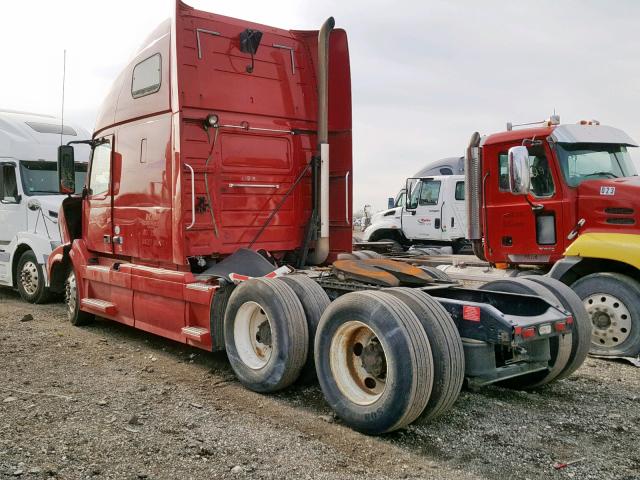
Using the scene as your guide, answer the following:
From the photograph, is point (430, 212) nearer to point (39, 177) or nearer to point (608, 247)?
point (608, 247)

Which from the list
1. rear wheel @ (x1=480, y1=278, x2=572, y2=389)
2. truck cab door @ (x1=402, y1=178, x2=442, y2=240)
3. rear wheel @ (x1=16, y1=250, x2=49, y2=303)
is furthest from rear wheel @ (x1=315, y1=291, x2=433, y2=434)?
truck cab door @ (x1=402, y1=178, x2=442, y2=240)

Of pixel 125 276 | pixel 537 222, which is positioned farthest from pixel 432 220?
pixel 125 276

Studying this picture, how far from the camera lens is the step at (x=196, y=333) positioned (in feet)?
18.8

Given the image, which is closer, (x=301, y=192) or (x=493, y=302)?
(x=493, y=302)

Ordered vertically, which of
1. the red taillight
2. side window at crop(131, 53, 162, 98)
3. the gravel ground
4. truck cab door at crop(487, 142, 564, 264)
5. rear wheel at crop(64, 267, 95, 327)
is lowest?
the gravel ground

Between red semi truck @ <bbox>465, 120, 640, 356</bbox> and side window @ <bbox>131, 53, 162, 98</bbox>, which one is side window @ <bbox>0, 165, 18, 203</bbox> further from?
red semi truck @ <bbox>465, 120, 640, 356</bbox>

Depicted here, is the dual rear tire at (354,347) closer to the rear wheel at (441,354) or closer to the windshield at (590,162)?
the rear wheel at (441,354)

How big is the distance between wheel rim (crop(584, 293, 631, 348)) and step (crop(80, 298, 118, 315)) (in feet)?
17.7

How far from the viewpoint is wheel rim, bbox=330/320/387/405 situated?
4.30 metres

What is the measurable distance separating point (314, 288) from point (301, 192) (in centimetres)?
215

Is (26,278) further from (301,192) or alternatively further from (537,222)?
(537,222)

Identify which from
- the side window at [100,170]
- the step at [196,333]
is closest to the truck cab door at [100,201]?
the side window at [100,170]

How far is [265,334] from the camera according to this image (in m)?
5.28

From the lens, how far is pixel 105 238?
7609 mm
